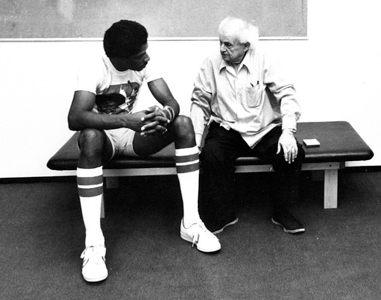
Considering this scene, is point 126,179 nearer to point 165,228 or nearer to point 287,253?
point 165,228

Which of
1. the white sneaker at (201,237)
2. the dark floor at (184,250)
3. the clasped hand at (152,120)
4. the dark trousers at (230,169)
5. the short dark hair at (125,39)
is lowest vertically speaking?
the dark floor at (184,250)

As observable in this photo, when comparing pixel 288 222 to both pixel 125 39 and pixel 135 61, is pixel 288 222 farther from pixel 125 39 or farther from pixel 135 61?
pixel 125 39

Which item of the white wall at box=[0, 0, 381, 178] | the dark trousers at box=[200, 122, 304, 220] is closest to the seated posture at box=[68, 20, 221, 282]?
the dark trousers at box=[200, 122, 304, 220]

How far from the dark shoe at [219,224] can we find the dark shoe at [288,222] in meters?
0.23

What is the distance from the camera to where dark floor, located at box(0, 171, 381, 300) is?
205 centimetres

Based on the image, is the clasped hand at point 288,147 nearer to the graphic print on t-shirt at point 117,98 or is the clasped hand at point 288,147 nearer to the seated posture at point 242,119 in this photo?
the seated posture at point 242,119

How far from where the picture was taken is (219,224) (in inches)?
102

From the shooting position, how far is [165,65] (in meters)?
3.30

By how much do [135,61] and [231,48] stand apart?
0.53 m

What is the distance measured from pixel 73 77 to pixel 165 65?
2.03 feet

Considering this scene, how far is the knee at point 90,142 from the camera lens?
2.25 m

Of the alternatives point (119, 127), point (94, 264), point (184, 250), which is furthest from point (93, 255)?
point (119, 127)

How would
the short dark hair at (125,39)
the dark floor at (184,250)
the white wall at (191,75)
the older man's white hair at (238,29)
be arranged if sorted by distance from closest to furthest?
the dark floor at (184,250)
the short dark hair at (125,39)
the older man's white hair at (238,29)
the white wall at (191,75)

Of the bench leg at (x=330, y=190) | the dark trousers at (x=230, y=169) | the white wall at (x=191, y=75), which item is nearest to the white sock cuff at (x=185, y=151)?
the dark trousers at (x=230, y=169)
